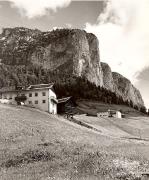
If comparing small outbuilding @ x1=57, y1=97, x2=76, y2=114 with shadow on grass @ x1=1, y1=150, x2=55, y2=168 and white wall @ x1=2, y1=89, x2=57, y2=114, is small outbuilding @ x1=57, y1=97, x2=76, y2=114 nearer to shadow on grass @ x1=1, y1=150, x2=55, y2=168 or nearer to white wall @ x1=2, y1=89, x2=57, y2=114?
white wall @ x1=2, y1=89, x2=57, y2=114

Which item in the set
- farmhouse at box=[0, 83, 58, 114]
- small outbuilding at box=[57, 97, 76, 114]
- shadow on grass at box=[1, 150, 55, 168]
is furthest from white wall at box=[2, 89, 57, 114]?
shadow on grass at box=[1, 150, 55, 168]

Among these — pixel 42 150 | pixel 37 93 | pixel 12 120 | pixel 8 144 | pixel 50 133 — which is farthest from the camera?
pixel 37 93

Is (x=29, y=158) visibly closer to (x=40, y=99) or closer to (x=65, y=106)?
(x=40, y=99)

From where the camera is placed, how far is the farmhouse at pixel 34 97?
117 metres

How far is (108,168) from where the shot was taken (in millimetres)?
27312

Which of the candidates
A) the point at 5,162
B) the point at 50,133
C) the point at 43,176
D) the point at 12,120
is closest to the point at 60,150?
the point at 5,162

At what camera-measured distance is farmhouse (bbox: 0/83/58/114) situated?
11718 centimetres

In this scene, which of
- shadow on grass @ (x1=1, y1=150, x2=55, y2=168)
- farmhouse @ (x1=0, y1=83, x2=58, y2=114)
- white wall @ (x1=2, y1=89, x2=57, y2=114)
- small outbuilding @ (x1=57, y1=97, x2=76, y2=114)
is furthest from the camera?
small outbuilding @ (x1=57, y1=97, x2=76, y2=114)

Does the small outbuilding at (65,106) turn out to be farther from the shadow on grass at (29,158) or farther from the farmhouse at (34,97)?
the shadow on grass at (29,158)

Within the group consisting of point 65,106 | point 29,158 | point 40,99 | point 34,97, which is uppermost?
point 34,97

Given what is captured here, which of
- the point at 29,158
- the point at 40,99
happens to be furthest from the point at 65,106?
the point at 29,158

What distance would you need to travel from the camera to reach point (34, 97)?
121 m

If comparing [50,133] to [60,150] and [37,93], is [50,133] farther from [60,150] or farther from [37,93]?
[37,93]

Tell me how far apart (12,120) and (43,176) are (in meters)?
44.7
